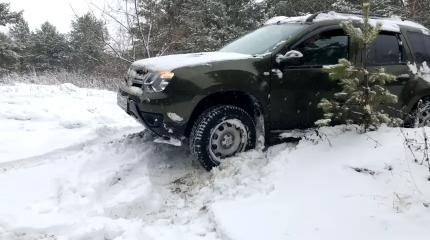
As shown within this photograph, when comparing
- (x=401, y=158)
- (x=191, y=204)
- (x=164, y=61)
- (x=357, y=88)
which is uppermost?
(x=164, y=61)

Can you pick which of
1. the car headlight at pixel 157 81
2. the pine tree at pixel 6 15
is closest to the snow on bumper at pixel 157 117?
the car headlight at pixel 157 81

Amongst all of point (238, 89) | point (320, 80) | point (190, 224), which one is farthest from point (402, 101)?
point (190, 224)

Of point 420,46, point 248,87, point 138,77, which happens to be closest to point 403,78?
point 420,46

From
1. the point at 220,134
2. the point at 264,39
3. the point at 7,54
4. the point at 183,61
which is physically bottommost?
the point at 220,134

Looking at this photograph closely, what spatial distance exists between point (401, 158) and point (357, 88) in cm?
95

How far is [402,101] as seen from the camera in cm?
642

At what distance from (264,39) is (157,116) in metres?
1.91

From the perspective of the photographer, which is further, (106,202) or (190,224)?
(106,202)

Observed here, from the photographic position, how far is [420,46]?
6.88m

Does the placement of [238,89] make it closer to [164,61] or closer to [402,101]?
[164,61]

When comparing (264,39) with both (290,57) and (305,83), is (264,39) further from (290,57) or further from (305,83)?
(305,83)

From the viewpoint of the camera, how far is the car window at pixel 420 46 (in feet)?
22.2

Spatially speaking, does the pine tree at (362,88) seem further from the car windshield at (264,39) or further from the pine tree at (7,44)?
the pine tree at (7,44)

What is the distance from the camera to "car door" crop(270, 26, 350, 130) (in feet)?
19.0
